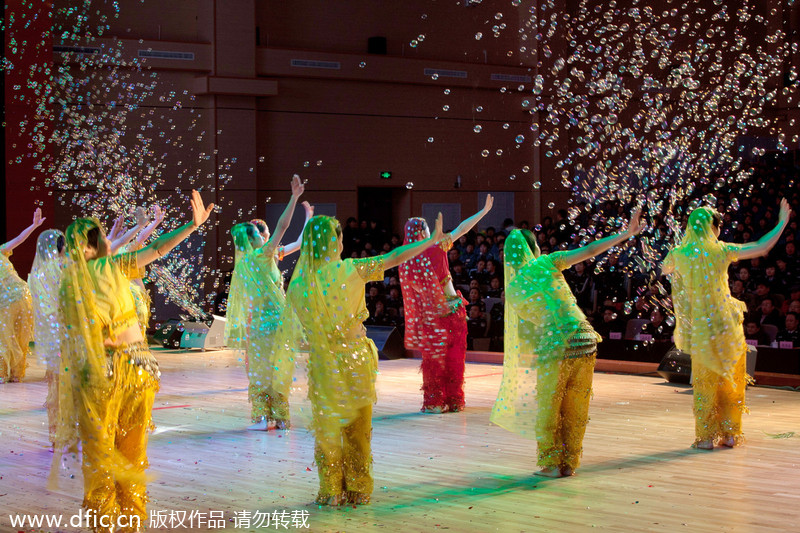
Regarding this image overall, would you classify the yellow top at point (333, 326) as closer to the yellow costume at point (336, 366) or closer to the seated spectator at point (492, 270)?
the yellow costume at point (336, 366)

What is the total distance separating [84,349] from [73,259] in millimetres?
392

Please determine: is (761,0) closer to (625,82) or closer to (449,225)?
(625,82)

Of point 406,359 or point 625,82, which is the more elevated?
point 625,82

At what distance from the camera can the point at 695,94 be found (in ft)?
55.3

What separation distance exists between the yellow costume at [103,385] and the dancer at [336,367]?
2.94 ft

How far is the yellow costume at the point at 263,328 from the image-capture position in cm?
732

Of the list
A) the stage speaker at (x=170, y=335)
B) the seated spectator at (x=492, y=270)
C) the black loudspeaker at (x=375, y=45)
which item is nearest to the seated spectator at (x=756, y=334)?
the seated spectator at (x=492, y=270)

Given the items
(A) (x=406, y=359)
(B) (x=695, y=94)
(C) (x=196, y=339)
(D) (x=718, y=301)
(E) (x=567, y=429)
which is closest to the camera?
(E) (x=567, y=429)

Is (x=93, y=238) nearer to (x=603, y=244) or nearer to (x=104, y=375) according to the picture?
(x=104, y=375)

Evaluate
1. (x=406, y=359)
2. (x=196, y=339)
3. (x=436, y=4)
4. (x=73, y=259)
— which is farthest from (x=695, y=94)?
(x=73, y=259)

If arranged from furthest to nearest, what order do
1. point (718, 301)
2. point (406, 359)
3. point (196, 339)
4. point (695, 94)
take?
point (695, 94) → point (196, 339) → point (406, 359) → point (718, 301)

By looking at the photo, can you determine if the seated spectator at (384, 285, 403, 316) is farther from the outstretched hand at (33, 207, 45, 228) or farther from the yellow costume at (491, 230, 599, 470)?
the yellow costume at (491, 230, 599, 470)

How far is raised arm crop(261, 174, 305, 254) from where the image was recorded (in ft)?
21.1

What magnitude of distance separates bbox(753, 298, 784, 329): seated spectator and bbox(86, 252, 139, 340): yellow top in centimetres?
713
